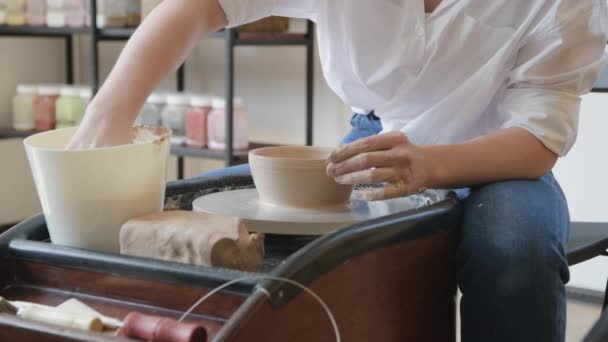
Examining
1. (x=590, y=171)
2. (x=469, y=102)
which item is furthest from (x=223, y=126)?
(x=469, y=102)

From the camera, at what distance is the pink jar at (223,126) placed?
7.79ft

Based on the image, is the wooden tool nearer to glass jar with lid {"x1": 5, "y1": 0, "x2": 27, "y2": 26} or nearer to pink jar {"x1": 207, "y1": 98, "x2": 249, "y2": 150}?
pink jar {"x1": 207, "y1": 98, "x2": 249, "y2": 150}

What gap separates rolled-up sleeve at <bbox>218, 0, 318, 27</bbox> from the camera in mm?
1032

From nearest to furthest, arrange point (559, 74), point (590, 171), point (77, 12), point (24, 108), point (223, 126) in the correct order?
point (559, 74) < point (590, 171) < point (223, 126) < point (77, 12) < point (24, 108)

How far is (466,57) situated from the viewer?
103cm

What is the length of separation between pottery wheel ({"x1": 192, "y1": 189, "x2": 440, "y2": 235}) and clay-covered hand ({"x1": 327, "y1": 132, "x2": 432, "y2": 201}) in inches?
1.0

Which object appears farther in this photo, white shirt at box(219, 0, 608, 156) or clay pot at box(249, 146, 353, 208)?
white shirt at box(219, 0, 608, 156)

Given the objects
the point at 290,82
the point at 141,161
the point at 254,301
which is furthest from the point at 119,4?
the point at 254,301

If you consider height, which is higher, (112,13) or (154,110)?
(112,13)

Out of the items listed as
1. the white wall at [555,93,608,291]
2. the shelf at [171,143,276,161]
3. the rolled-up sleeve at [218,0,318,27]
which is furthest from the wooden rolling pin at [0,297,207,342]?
the white wall at [555,93,608,291]

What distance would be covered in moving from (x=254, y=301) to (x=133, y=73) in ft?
1.33

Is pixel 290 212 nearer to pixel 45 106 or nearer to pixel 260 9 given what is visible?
pixel 260 9

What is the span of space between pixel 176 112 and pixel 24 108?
0.64 m

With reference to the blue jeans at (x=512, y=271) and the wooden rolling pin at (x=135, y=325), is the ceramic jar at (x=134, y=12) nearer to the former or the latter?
the blue jeans at (x=512, y=271)
